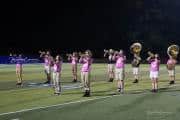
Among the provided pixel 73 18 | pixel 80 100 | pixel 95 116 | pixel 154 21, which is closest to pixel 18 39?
pixel 73 18

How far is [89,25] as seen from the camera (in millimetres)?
88188

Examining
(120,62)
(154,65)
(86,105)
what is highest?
(120,62)

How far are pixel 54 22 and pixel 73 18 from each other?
4063mm

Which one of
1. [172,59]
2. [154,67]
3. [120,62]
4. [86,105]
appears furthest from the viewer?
[172,59]

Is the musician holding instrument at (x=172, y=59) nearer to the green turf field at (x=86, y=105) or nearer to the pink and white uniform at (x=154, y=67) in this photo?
the pink and white uniform at (x=154, y=67)

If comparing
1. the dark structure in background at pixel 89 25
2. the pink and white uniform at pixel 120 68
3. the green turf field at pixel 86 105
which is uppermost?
the dark structure in background at pixel 89 25

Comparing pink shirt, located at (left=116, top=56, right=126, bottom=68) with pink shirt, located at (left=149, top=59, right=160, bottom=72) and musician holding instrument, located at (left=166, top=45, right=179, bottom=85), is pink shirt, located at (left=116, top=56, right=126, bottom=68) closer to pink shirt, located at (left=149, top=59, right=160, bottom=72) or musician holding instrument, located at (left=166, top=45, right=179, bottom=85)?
pink shirt, located at (left=149, top=59, right=160, bottom=72)

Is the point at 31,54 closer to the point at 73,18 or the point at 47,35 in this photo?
the point at 47,35

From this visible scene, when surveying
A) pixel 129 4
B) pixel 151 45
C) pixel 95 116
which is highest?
pixel 129 4

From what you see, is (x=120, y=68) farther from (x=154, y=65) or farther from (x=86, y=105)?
(x=86, y=105)

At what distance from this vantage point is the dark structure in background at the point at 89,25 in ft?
265

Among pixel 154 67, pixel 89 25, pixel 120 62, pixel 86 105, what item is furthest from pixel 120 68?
pixel 89 25

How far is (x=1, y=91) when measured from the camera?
25609mm

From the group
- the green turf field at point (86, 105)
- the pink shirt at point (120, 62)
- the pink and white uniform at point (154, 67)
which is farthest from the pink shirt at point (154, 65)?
the pink shirt at point (120, 62)
